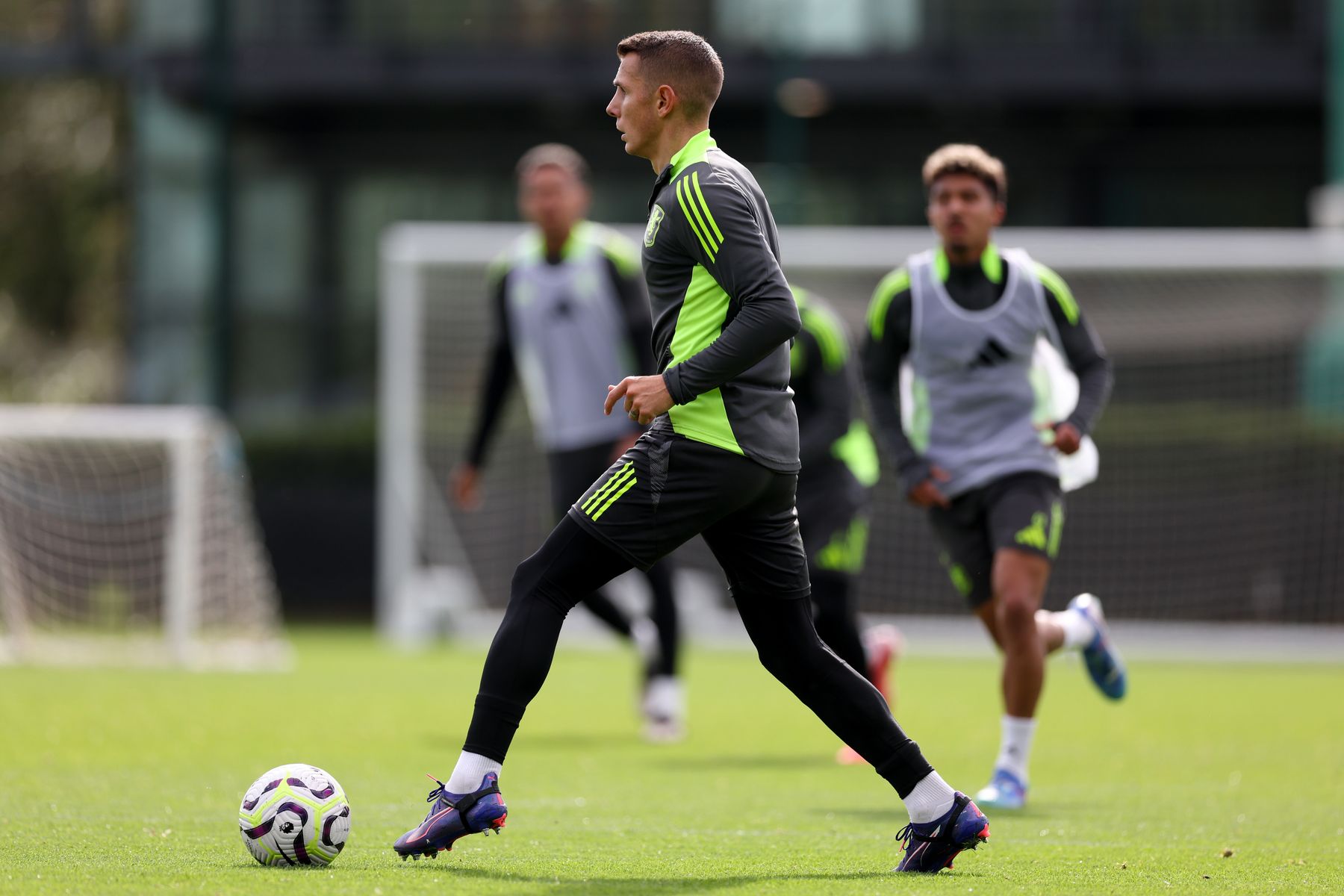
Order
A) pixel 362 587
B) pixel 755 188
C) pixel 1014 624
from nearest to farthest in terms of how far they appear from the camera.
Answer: pixel 755 188 < pixel 1014 624 < pixel 362 587

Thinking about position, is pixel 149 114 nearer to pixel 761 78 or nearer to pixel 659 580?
pixel 761 78

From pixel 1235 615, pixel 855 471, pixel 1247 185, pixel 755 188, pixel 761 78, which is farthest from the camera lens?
pixel 1247 185

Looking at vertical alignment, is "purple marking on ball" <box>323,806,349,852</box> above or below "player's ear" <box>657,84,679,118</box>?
below

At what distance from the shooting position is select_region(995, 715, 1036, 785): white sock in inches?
238

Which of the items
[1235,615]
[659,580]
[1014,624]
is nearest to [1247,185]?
[1235,615]

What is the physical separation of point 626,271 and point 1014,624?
3392 mm

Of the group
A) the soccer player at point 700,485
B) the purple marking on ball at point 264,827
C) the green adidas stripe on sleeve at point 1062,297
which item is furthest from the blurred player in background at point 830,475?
the purple marking on ball at point 264,827

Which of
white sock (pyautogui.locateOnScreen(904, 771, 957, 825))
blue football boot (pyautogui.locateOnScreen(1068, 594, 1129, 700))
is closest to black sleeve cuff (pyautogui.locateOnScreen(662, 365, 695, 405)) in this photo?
white sock (pyautogui.locateOnScreen(904, 771, 957, 825))

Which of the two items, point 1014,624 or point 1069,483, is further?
point 1069,483

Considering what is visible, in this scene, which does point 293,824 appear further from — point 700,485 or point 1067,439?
point 1067,439

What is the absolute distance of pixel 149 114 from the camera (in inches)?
759

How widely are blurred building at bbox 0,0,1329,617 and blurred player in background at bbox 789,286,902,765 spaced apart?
34.1 feet

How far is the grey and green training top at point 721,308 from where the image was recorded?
4.34 metres

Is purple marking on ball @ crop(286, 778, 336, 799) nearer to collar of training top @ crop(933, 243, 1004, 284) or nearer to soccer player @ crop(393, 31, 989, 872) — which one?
soccer player @ crop(393, 31, 989, 872)
